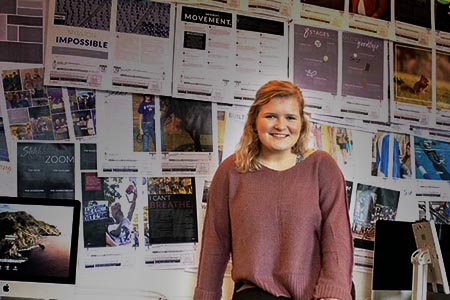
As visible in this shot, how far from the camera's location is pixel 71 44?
198 cm

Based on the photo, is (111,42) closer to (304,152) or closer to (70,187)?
(70,187)

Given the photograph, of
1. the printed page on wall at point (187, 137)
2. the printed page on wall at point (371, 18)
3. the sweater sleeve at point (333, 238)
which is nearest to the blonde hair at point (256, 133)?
the sweater sleeve at point (333, 238)

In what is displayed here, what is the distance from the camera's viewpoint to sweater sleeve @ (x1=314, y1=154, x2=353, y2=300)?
1.58 metres

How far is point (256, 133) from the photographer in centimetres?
180

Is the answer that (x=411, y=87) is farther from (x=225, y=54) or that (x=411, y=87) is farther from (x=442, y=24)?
(x=225, y=54)

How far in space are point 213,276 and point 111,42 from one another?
0.90 m

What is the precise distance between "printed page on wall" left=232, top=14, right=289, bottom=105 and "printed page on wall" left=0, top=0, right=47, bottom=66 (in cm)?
71

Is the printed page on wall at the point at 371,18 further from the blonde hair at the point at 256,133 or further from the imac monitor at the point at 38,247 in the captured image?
the imac monitor at the point at 38,247

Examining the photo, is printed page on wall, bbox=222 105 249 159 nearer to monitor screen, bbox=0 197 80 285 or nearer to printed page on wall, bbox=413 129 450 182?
monitor screen, bbox=0 197 80 285

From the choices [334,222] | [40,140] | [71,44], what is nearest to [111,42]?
[71,44]

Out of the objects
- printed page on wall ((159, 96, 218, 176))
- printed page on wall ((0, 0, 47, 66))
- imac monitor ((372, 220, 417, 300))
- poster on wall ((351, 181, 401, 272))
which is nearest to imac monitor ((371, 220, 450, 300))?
imac monitor ((372, 220, 417, 300))

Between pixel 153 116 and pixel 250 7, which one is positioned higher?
pixel 250 7

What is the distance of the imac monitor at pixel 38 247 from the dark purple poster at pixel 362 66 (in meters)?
1.20

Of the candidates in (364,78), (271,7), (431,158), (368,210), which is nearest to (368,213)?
(368,210)
